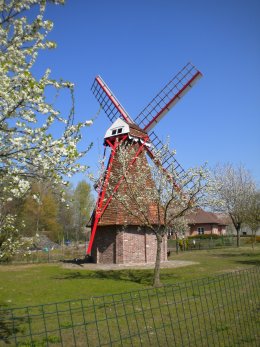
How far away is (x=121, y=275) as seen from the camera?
19.8m

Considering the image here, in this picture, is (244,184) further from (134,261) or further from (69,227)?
(69,227)

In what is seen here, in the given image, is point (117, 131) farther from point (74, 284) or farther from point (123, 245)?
point (74, 284)

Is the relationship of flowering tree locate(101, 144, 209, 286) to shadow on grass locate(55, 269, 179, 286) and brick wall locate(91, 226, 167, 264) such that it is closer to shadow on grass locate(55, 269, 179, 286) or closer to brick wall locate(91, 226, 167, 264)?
shadow on grass locate(55, 269, 179, 286)

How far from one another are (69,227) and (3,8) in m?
79.2

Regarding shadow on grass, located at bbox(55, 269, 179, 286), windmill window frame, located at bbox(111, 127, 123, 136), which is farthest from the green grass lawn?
windmill window frame, located at bbox(111, 127, 123, 136)

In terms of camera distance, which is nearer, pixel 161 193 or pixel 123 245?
pixel 161 193

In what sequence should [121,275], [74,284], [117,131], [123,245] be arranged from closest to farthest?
1. [74,284]
2. [121,275]
3. [123,245]
4. [117,131]

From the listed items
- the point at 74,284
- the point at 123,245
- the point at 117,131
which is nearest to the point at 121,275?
the point at 74,284

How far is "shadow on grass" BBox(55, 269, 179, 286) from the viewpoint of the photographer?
18281mm

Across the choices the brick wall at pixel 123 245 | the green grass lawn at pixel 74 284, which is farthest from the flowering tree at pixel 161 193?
the brick wall at pixel 123 245

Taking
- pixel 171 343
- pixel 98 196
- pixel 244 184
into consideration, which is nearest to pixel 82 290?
pixel 171 343

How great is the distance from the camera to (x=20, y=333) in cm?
891

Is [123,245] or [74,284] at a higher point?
[123,245]

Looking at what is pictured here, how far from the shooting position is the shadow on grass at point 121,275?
60.0 ft
